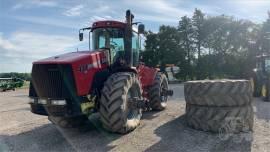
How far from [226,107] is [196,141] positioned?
112 cm

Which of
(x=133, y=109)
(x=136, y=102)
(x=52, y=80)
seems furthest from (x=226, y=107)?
(x=52, y=80)

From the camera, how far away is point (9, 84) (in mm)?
26078

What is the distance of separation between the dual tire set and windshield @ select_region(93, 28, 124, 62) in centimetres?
242

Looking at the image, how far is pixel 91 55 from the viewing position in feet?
20.9

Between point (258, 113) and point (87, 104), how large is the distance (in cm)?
562

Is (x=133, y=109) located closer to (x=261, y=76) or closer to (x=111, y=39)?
(x=111, y=39)

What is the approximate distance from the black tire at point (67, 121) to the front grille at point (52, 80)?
77 centimetres

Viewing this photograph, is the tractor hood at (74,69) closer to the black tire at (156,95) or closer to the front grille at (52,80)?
the front grille at (52,80)

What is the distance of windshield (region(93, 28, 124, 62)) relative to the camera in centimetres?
750

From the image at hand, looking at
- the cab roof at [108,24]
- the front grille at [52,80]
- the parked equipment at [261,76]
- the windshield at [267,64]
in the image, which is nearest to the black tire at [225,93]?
the cab roof at [108,24]

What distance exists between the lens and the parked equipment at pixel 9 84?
2548cm

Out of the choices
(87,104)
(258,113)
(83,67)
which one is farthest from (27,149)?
(258,113)

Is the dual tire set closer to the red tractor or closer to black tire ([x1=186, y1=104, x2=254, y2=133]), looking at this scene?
black tire ([x1=186, y1=104, x2=254, y2=133])

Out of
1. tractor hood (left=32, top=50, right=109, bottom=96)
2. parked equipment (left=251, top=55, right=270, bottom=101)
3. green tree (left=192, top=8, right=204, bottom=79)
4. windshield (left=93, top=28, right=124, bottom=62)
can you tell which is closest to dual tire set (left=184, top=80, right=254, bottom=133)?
windshield (left=93, top=28, right=124, bottom=62)
